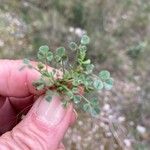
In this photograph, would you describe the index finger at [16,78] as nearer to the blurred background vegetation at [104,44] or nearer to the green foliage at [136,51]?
the blurred background vegetation at [104,44]

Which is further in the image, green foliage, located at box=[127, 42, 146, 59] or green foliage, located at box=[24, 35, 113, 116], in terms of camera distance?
green foliage, located at box=[127, 42, 146, 59]

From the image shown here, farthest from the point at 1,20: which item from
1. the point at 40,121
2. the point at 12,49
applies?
the point at 40,121

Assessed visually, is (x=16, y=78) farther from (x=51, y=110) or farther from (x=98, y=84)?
(x=98, y=84)

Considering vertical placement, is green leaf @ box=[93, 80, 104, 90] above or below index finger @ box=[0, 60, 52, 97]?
above

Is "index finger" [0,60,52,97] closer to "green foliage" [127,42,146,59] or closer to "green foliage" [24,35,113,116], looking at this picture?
"green foliage" [24,35,113,116]

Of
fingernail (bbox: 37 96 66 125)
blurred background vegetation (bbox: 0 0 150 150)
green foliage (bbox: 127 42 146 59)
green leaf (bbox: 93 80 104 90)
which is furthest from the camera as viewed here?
green foliage (bbox: 127 42 146 59)

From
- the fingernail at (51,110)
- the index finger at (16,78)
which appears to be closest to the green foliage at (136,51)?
the index finger at (16,78)

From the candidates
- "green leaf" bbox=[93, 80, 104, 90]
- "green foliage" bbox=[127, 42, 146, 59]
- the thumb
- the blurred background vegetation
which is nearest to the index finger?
the thumb
